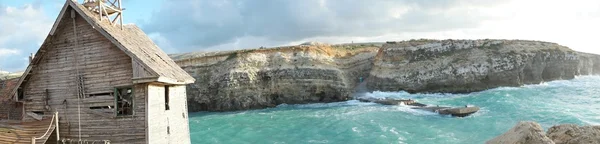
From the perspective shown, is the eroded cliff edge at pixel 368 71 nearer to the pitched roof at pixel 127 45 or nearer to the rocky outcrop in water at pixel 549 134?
the pitched roof at pixel 127 45

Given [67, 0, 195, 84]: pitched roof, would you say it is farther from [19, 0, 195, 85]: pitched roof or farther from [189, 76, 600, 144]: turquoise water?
[189, 76, 600, 144]: turquoise water

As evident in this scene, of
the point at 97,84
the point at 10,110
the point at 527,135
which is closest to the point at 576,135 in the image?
the point at 527,135

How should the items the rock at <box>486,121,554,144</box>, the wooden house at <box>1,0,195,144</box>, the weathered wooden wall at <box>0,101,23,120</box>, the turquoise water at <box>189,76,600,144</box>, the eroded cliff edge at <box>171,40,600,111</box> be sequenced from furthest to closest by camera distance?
1. the eroded cliff edge at <box>171,40,600,111</box>
2. the turquoise water at <box>189,76,600,144</box>
3. the weathered wooden wall at <box>0,101,23,120</box>
4. the wooden house at <box>1,0,195,144</box>
5. the rock at <box>486,121,554,144</box>

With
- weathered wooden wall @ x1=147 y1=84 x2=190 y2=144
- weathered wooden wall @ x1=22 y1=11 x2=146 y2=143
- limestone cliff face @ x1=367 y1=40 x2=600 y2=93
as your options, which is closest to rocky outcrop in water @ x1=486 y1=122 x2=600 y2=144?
weathered wooden wall @ x1=147 y1=84 x2=190 y2=144

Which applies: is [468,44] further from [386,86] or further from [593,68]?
[593,68]

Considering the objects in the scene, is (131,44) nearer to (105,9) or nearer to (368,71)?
(105,9)

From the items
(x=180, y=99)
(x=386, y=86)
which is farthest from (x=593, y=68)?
(x=180, y=99)
